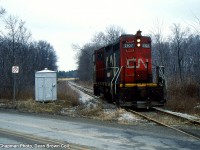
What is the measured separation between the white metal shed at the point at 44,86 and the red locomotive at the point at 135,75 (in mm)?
4422

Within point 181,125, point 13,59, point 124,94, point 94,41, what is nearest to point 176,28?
point 94,41

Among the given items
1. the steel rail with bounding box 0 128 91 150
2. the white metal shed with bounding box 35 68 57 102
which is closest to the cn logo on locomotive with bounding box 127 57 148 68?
the white metal shed with bounding box 35 68 57 102

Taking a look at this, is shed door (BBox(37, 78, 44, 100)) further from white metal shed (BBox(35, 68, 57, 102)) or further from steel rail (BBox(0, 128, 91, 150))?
steel rail (BBox(0, 128, 91, 150))

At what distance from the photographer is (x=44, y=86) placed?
2148 centimetres

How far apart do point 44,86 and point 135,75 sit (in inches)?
250

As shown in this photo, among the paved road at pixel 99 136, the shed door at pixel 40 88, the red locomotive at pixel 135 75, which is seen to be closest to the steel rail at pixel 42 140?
the paved road at pixel 99 136

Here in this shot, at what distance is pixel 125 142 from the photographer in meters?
8.93

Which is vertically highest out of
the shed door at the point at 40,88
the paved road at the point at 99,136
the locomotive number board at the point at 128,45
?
the locomotive number board at the point at 128,45

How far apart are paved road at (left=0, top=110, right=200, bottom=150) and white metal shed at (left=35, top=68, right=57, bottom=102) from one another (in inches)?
353

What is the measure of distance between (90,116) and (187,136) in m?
6.54

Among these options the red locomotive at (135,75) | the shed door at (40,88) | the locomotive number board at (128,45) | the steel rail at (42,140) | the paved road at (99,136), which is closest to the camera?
the steel rail at (42,140)

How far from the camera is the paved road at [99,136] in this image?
8531 millimetres

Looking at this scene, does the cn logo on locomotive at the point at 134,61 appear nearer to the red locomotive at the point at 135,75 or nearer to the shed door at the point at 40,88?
the red locomotive at the point at 135,75

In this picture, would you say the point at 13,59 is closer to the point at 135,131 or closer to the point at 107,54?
the point at 107,54
